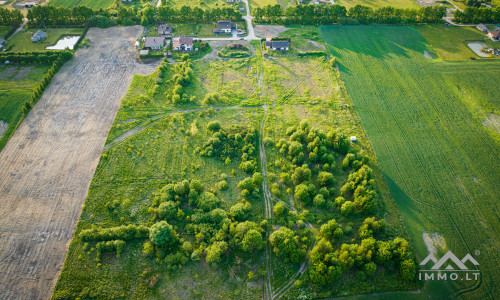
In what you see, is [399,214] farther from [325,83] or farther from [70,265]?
[70,265]

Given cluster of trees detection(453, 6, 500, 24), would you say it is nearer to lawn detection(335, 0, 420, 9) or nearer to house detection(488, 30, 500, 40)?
house detection(488, 30, 500, 40)

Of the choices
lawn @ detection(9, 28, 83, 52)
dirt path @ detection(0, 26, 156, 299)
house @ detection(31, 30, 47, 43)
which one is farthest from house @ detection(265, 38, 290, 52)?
house @ detection(31, 30, 47, 43)

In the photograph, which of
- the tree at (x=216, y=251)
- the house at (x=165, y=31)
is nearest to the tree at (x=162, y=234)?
the tree at (x=216, y=251)

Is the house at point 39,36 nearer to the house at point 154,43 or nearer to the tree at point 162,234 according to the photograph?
the house at point 154,43

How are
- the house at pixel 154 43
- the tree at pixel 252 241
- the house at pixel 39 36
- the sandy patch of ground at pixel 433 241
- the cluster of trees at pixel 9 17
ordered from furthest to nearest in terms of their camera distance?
the cluster of trees at pixel 9 17, the house at pixel 39 36, the house at pixel 154 43, the sandy patch of ground at pixel 433 241, the tree at pixel 252 241

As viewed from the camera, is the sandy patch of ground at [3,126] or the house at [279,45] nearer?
the sandy patch of ground at [3,126]
